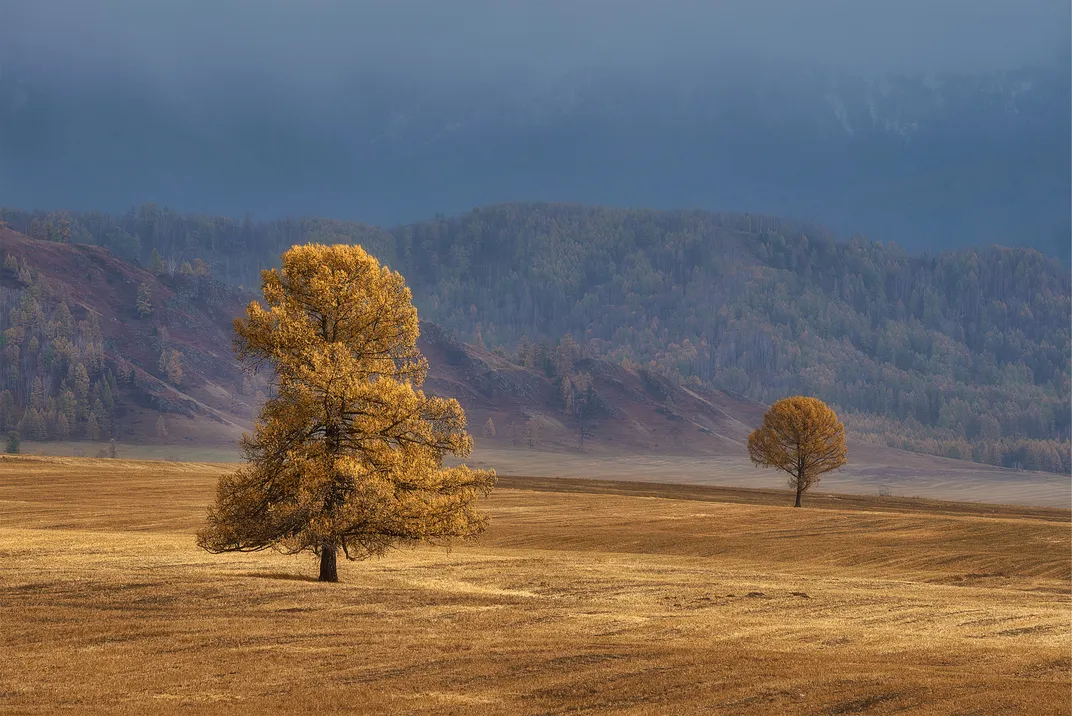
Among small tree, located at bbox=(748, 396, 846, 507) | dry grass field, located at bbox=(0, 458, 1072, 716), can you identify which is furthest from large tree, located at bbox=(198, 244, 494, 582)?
small tree, located at bbox=(748, 396, 846, 507)

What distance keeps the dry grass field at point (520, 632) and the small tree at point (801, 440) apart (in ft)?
161

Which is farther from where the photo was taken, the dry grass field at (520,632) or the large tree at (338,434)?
the large tree at (338,434)

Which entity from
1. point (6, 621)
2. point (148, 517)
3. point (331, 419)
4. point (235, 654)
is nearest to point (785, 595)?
point (331, 419)

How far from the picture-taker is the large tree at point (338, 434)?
1569 inches

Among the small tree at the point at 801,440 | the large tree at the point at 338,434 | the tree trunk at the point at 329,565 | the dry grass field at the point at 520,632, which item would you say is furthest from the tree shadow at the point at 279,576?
the small tree at the point at 801,440

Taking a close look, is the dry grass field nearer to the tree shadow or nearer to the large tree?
the tree shadow

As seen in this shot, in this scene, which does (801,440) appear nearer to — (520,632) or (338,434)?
(338,434)

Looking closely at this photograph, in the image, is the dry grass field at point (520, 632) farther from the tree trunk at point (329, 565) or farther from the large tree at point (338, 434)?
the large tree at point (338, 434)

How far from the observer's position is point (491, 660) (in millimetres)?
28578

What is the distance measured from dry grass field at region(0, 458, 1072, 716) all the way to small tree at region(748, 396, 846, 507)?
49.0 meters

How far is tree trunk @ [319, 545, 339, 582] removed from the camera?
41744 mm

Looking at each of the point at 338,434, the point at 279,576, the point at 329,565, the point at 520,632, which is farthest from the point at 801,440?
the point at 520,632

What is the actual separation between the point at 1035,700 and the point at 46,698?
2110 centimetres

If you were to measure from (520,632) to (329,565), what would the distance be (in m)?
11.7
